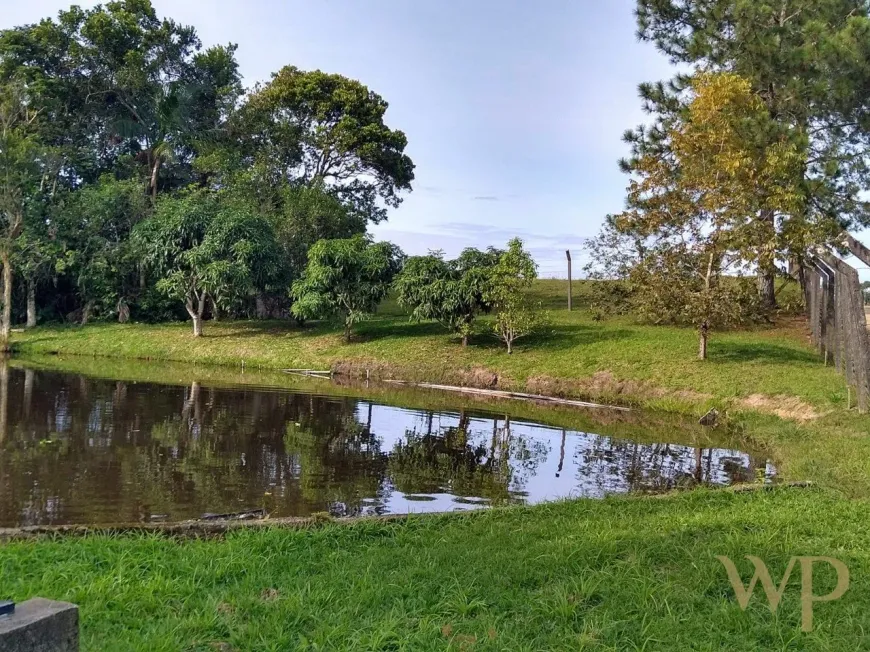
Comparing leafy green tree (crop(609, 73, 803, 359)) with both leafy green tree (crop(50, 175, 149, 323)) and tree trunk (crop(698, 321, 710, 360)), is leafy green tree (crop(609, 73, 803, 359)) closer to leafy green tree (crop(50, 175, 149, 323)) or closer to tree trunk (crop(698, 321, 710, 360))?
tree trunk (crop(698, 321, 710, 360))

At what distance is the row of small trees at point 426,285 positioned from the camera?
68.1 feet

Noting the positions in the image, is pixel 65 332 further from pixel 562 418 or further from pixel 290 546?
pixel 290 546

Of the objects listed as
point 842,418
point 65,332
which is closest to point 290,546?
point 842,418

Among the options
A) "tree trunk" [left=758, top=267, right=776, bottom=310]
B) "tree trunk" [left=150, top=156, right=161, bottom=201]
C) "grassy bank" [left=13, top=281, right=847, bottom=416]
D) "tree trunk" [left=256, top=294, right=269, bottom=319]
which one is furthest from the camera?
"tree trunk" [left=150, top=156, right=161, bottom=201]

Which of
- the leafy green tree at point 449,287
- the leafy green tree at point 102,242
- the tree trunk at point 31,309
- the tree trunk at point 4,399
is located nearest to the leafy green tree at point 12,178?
the leafy green tree at point 102,242

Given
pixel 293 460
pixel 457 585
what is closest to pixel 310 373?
pixel 293 460

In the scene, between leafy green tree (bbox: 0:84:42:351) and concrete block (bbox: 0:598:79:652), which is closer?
concrete block (bbox: 0:598:79:652)

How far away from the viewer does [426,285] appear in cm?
2203

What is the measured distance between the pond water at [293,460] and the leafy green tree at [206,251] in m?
9.67

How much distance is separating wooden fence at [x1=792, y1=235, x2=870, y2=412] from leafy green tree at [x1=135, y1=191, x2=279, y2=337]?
17585mm

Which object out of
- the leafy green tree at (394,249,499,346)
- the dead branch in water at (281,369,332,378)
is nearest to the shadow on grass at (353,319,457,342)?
the leafy green tree at (394,249,499,346)

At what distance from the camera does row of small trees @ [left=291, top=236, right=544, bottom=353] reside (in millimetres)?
20766

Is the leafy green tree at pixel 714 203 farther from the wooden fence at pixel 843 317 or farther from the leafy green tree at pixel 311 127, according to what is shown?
the leafy green tree at pixel 311 127

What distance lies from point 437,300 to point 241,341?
26.9 ft
